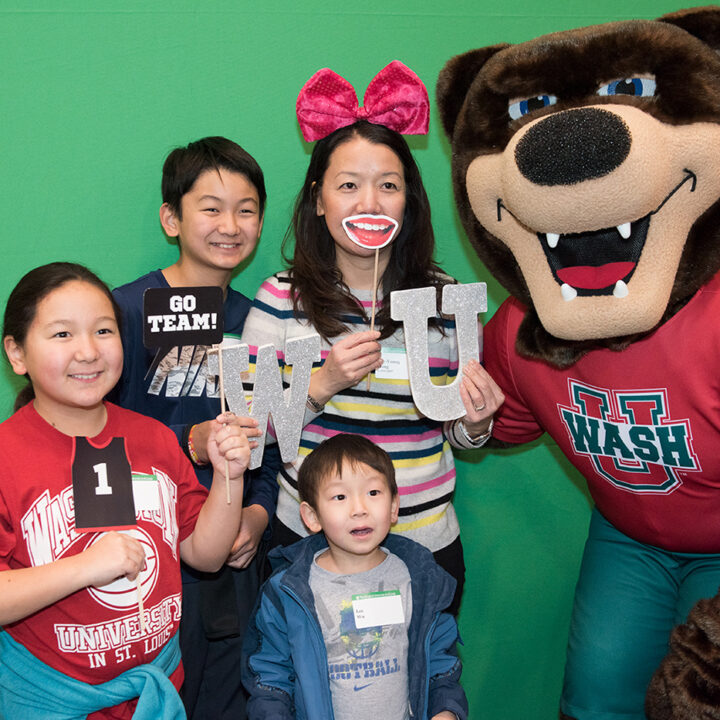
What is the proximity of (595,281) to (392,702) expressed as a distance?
88 centimetres

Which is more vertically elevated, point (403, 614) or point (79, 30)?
point (79, 30)

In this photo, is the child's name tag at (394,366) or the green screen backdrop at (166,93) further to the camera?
the green screen backdrop at (166,93)

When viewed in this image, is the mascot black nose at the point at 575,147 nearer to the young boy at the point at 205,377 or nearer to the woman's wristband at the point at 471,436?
the woman's wristband at the point at 471,436

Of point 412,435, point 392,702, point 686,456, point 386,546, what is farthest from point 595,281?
point 392,702

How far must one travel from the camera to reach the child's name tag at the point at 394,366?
1764 millimetres

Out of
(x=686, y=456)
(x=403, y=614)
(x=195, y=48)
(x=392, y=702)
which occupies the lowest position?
(x=392, y=702)

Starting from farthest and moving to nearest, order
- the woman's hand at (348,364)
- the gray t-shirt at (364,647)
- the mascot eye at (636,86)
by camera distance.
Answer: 1. the woman's hand at (348,364)
2. the gray t-shirt at (364,647)
3. the mascot eye at (636,86)

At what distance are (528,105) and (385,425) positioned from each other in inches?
28.9

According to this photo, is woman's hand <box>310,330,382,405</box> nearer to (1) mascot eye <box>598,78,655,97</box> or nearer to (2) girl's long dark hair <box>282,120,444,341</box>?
(2) girl's long dark hair <box>282,120,444,341</box>

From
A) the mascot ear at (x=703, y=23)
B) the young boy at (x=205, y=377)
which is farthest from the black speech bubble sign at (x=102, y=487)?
the mascot ear at (x=703, y=23)

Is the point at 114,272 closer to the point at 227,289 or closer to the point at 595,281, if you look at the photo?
the point at 227,289

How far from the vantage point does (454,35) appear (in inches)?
82.9

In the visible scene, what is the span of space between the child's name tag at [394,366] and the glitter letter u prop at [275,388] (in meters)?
Answer: 0.16

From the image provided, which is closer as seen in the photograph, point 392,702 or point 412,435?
point 392,702
